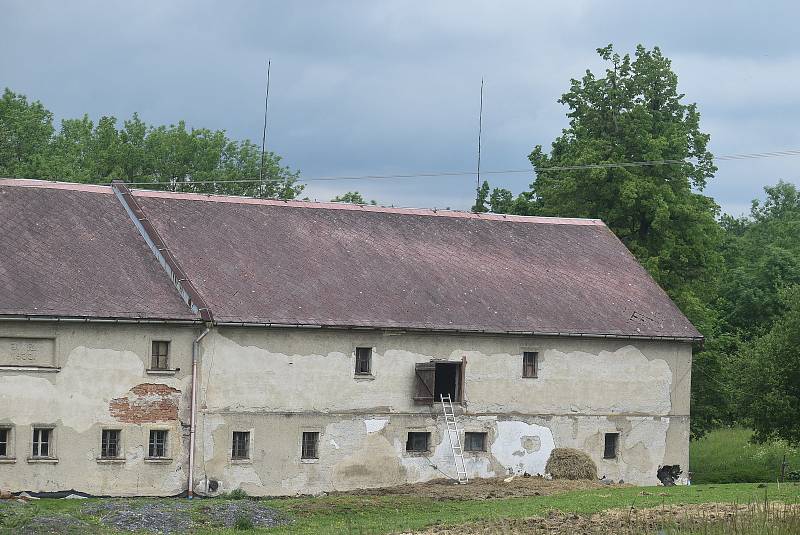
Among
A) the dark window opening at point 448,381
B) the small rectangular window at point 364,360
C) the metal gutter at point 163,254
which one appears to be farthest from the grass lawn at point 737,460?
the metal gutter at point 163,254

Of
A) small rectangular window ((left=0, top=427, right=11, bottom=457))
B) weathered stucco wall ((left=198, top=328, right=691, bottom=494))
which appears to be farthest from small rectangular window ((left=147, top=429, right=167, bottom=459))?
small rectangular window ((left=0, top=427, right=11, bottom=457))

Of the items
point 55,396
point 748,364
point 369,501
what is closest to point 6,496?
point 55,396

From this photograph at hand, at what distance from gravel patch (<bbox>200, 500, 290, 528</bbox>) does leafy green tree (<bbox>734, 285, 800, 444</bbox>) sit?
1644 centimetres

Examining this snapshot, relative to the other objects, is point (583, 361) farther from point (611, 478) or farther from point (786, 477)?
point (786, 477)

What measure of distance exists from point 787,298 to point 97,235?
68.3ft

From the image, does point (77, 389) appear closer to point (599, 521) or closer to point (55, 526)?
point (55, 526)

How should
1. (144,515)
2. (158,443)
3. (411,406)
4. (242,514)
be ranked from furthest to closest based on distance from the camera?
(411,406) → (158,443) → (242,514) → (144,515)

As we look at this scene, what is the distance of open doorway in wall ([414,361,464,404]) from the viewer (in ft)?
130

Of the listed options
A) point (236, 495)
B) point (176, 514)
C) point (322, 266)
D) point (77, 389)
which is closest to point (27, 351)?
point (77, 389)

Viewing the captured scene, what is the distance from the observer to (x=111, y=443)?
118 ft

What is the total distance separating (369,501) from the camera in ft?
115

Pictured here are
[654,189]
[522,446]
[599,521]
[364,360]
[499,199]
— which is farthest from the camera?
[499,199]

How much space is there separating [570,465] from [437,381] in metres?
4.42

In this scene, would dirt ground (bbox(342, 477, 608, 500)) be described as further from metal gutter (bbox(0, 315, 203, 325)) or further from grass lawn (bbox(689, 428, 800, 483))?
grass lawn (bbox(689, 428, 800, 483))
